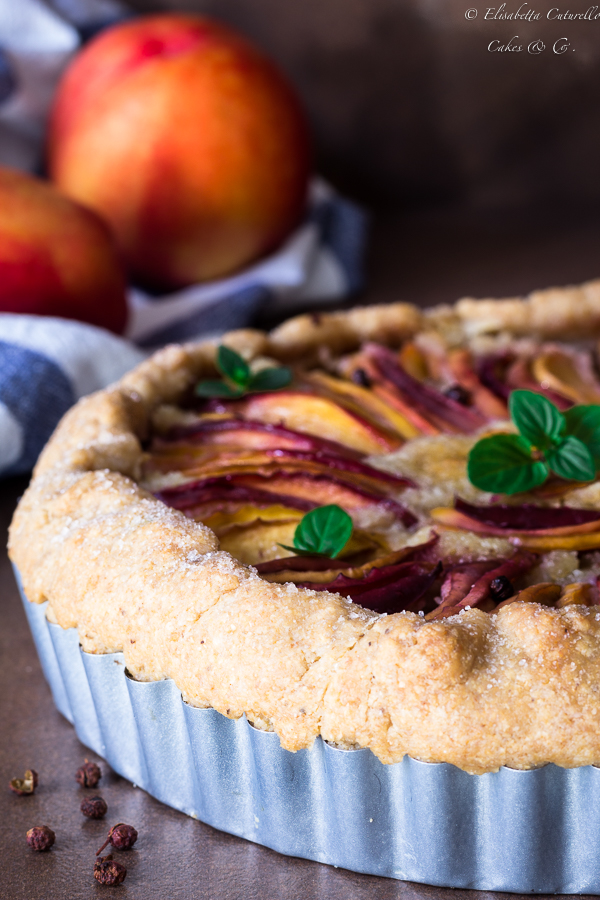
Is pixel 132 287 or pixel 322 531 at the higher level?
pixel 322 531

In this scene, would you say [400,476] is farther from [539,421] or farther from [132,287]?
[132,287]

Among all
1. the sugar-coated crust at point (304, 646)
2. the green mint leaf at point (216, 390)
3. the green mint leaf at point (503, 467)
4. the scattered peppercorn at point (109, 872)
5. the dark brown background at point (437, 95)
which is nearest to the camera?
the sugar-coated crust at point (304, 646)

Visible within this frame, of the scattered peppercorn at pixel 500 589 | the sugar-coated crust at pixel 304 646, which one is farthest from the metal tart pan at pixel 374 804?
the scattered peppercorn at pixel 500 589

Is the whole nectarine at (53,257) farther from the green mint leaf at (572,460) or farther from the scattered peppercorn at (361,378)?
the green mint leaf at (572,460)

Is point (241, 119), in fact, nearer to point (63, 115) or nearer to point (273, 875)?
point (63, 115)

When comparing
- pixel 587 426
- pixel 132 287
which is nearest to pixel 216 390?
pixel 587 426

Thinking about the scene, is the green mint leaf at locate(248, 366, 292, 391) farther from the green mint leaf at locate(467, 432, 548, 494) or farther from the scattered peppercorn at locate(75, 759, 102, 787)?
the scattered peppercorn at locate(75, 759, 102, 787)

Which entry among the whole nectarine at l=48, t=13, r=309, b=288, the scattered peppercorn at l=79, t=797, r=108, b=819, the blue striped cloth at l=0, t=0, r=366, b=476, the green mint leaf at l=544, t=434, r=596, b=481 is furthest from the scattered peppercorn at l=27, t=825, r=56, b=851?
the whole nectarine at l=48, t=13, r=309, b=288
